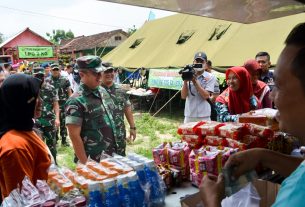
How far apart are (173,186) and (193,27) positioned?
919 centimetres

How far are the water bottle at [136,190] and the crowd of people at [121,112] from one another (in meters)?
0.29

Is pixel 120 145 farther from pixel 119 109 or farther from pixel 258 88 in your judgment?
pixel 258 88

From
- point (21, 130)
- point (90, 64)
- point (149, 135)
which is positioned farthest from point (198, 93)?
point (149, 135)

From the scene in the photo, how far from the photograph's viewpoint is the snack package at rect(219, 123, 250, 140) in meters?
1.70

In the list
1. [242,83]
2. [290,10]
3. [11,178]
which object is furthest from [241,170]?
[242,83]

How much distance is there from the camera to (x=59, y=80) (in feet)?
19.9

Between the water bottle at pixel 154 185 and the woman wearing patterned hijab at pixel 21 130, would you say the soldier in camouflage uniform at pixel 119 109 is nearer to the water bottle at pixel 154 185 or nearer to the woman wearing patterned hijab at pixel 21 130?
the woman wearing patterned hijab at pixel 21 130

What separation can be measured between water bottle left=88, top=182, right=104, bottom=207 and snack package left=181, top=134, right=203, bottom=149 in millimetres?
816

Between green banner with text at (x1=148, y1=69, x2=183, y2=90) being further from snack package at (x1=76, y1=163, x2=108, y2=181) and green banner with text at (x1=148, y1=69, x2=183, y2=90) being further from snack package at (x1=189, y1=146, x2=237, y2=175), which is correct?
snack package at (x1=76, y1=163, x2=108, y2=181)

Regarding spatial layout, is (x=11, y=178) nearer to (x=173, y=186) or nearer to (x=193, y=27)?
(x=173, y=186)

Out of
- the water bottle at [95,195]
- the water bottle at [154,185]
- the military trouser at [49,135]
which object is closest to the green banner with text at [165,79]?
the military trouser at [49,135]

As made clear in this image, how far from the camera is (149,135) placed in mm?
6953

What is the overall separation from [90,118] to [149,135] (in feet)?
14.9

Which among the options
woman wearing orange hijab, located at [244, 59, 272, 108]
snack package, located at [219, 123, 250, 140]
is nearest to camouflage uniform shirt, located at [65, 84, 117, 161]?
snack package, located at [219, 123, 250, 140]
